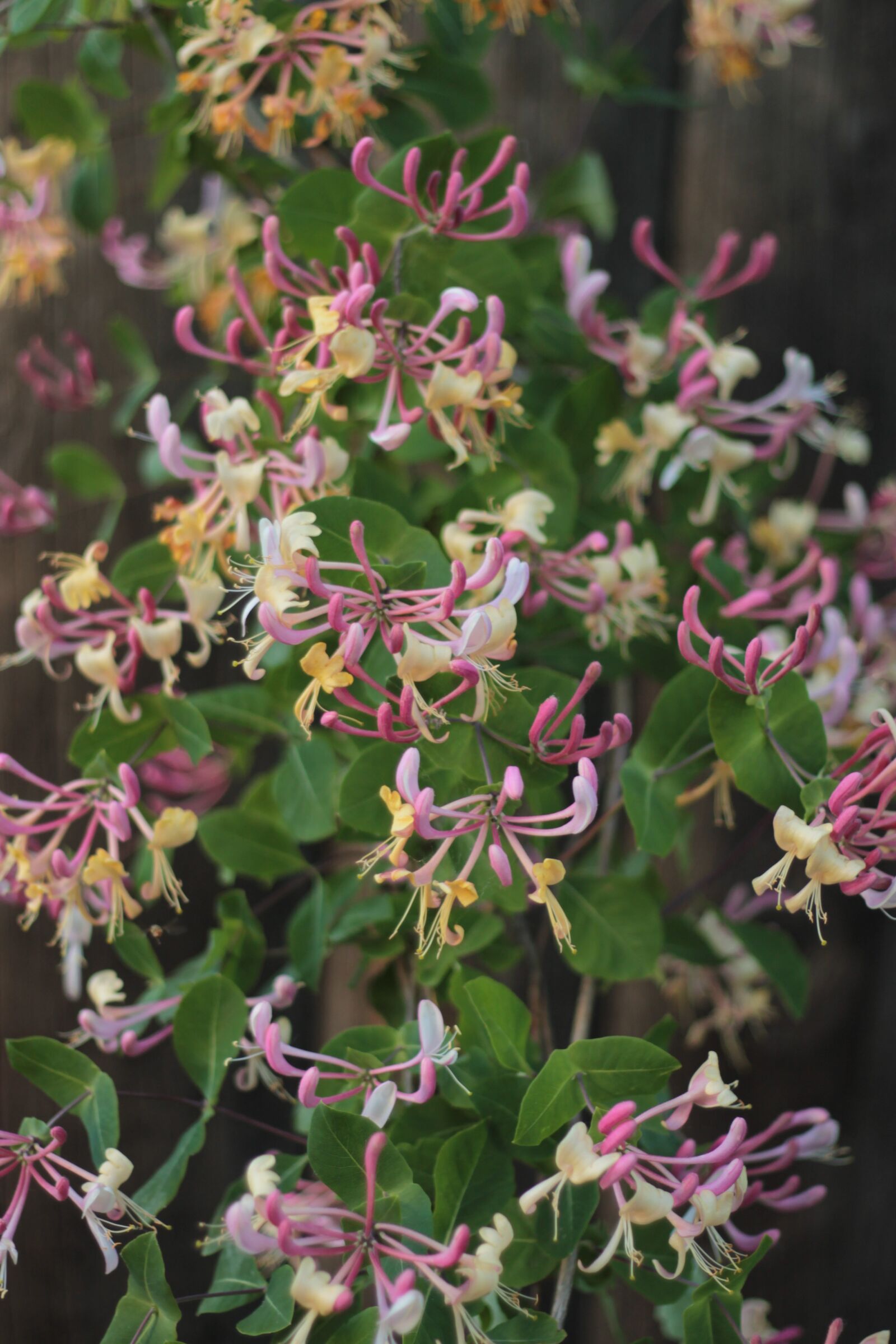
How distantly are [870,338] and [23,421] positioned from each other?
759 millimetres

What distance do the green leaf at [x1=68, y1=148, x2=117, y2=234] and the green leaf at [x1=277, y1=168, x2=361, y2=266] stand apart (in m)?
0.26

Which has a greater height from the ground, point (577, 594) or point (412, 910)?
point (577, 594)

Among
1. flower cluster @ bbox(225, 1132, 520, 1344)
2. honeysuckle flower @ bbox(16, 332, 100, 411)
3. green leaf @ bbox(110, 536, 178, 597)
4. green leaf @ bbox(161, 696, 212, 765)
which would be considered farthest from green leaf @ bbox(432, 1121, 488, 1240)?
honeysuckle flower @ bbox(16, 332, 100, 411)

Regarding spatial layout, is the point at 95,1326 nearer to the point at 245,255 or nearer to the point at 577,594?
the point at 577,594

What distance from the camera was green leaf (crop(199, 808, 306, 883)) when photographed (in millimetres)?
650

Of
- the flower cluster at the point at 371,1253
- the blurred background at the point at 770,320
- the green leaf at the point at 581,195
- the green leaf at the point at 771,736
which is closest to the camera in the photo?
the flower cluster at the point at 371,1253

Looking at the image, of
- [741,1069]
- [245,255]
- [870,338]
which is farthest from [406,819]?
[870,338]

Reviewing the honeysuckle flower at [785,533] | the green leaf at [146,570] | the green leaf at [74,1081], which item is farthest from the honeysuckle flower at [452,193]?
the green leaf at [74,1081]

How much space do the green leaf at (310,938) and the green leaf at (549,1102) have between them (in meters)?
0.17

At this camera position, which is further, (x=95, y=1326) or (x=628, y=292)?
(x=628, y=292)

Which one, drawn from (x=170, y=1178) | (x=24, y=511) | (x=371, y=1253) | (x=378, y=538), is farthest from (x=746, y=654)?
(x=24, y=511)

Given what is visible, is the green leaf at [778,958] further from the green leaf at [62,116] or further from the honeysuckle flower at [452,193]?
the green leaf at [62,116]

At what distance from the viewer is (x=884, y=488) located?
833 millimetres

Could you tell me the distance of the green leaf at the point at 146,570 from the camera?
642 millimetres
